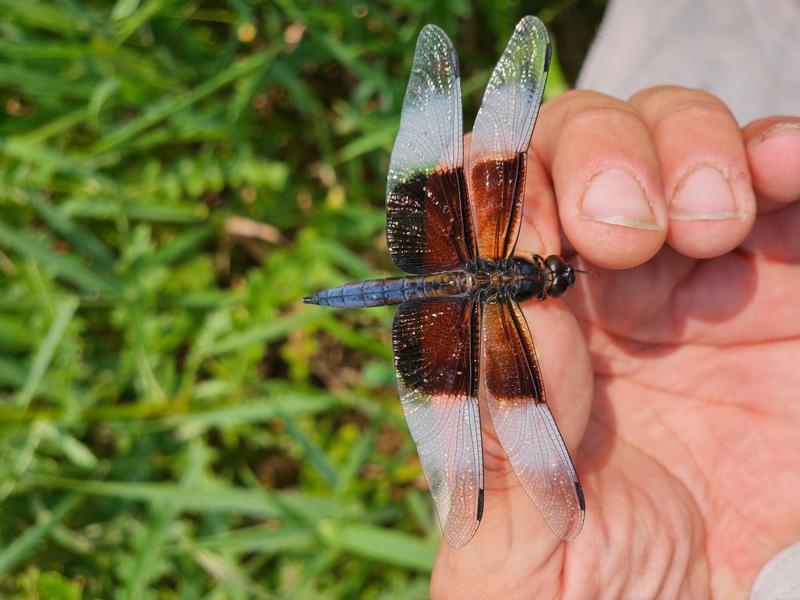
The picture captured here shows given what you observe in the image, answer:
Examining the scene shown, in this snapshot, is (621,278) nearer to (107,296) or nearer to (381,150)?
(381,150)

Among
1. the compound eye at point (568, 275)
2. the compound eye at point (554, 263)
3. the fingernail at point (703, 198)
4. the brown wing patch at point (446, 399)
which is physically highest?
the fingernail at point (703, 198)

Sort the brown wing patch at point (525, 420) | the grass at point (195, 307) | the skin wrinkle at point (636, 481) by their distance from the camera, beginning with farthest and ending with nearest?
the grass at point (195, 307) → the skin wrinkle at point (636, 481) → the brown wing patch at point (525, 420)

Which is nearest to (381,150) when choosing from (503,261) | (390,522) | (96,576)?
(503,261)

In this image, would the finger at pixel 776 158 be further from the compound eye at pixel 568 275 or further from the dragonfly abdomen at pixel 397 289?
the dragonfly abdomen at pixel 397 289

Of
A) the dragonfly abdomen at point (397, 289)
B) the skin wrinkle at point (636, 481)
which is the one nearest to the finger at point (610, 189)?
the dragonfly abdomen at point (397, 289)

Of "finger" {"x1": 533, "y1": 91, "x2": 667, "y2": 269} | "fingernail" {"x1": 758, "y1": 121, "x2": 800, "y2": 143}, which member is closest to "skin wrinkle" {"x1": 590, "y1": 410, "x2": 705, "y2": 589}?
"finger" {"x1": 533, "y1": 91, "x2": 667, "y2": 269}
